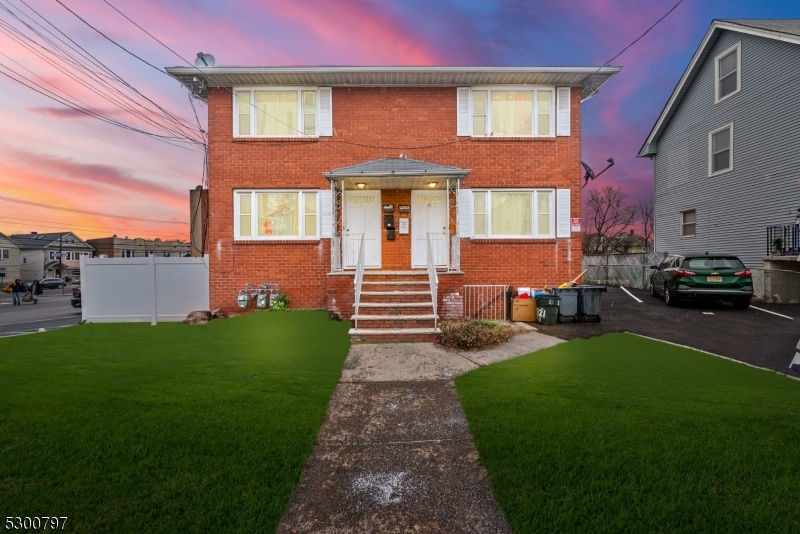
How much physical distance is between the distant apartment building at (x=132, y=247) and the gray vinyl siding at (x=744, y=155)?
71.1m

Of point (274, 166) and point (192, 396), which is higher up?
point (274, 166)

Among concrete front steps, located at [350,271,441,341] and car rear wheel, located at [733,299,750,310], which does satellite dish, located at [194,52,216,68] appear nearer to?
concrete front steps, located at [350,271,441,341]

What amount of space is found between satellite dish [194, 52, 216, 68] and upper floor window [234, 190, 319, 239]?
3.67 metres

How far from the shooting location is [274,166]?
11008mm

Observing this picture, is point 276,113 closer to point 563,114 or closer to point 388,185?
point 388,185

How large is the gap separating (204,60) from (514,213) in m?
9.94

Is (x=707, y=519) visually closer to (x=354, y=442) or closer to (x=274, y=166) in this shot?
(x=354, y=442)

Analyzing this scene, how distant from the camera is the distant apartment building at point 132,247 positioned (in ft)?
231

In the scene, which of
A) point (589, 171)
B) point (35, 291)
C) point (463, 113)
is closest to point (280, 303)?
point (463, 113)

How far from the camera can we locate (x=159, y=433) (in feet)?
11.2

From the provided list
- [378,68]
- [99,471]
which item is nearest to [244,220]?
[378,68]

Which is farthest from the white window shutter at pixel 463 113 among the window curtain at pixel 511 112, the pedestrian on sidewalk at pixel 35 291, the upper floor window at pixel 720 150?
the pedestrian on sidewalk at pixel 35 291

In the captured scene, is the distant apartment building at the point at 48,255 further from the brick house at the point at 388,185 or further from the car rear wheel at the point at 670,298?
the car rear wheel at the point at 670,298

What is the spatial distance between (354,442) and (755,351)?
25.2 ft
